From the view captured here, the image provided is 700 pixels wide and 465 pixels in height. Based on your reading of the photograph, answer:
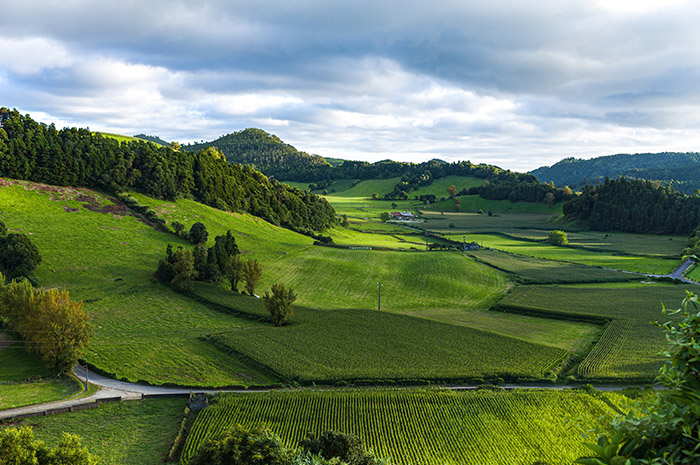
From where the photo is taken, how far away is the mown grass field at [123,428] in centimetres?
3812

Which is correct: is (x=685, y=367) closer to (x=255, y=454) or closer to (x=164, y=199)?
(x=255, y=454)

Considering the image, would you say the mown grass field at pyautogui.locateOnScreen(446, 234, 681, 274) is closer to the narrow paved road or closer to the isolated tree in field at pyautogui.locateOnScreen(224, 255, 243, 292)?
the narrow paved road

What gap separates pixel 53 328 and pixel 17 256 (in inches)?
1440

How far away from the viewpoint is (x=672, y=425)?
19.6 ft

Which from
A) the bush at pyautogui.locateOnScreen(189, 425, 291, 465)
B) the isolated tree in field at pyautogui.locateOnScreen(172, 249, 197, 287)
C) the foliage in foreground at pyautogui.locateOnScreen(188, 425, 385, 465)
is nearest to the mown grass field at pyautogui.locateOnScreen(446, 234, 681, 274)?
the isolated tree in field at pyautogui.locateOnScreen(172, 249, 197, 287)

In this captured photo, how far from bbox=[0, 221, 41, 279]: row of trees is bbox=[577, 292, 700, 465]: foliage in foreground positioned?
96100 millimetres

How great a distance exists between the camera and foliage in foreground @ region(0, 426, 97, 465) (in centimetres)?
2806

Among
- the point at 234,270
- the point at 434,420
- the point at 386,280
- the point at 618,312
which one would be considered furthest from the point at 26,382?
the point at 618,312

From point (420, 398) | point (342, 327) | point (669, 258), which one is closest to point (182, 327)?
point (342, 327)

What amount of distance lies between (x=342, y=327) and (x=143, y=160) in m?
95.6

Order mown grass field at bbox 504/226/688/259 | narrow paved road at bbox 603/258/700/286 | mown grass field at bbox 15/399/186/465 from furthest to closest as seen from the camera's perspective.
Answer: mown grass field at bbox 504/226/688/259
narrow paved road at bbox 603/258/700/286
mown grass field at bbox 15/399/186/465

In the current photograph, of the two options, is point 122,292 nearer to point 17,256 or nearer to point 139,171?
point 17,256

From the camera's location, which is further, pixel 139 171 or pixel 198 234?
pixel 139 171

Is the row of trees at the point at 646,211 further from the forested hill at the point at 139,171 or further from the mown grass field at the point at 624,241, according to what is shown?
the forested hill at the point at 139,171
